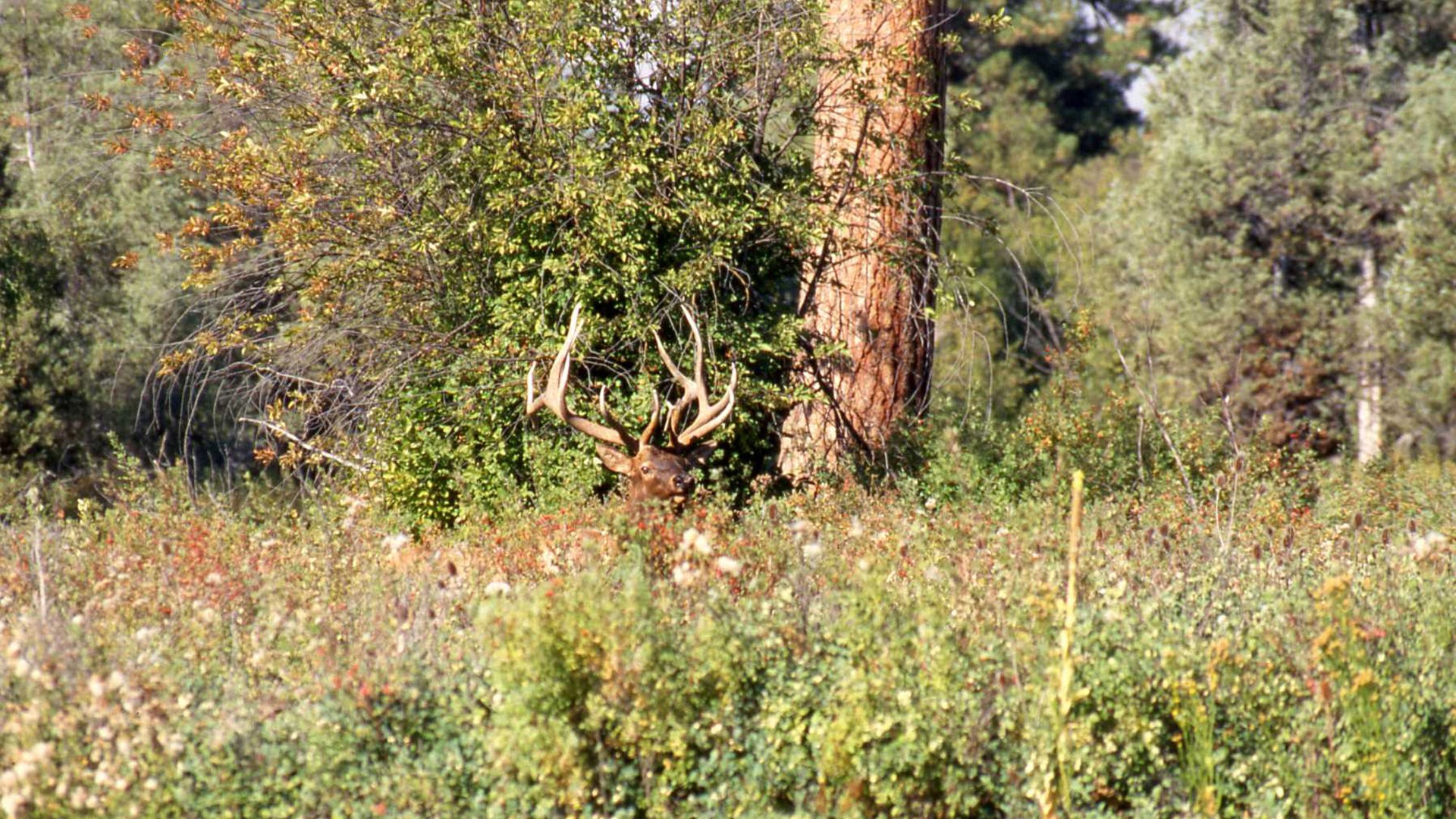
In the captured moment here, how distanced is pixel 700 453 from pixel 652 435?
36cm

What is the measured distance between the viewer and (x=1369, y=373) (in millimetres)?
25438

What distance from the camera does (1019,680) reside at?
5418 millimetres

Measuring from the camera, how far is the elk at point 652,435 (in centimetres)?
865

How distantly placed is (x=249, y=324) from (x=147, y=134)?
297 centimetres

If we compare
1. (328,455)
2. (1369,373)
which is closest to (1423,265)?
(1369,373)

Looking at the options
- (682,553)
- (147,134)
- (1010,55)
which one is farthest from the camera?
(1010,55)

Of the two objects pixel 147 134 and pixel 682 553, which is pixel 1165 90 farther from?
pixel 682 553

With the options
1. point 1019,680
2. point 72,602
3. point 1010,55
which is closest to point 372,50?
point 72,602

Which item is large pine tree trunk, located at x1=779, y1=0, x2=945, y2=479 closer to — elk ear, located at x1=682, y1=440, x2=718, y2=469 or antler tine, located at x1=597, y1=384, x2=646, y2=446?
elk ear, located at x1=682, y1=440, x2=718, y2=469

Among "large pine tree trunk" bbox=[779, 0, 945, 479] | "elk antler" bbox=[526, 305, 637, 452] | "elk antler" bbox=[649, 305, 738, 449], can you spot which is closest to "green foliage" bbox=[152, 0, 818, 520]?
"large pine tree trunk" bbox=[779, 0, 945, 479]

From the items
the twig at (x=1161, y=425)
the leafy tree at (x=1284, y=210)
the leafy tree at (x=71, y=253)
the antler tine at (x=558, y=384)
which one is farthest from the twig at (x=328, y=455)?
the leafy tree at (x=1284, y=210)

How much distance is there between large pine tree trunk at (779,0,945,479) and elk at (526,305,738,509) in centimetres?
173

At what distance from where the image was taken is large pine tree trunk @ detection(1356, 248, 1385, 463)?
2481 cm

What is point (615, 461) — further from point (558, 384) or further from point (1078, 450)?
point (1078, 450)
